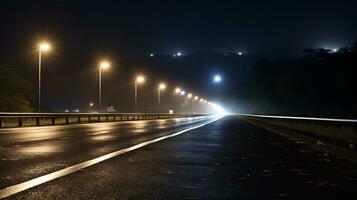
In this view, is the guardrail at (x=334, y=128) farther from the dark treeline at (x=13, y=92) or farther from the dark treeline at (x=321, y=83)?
the dark treeline at (x=321, y=83)

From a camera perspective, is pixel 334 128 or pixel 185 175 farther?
pixel 334 128

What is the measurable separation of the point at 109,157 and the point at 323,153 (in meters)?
7.11

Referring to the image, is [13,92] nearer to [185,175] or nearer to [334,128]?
[334,128]

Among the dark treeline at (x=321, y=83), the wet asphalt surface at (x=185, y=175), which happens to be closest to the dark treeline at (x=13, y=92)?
the wet asphalt surface at (x=185, y=175)

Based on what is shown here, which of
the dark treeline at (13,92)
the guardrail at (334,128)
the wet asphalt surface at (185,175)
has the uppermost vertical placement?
the dark treeline at (13,92)

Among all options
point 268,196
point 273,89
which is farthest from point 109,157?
point 273,89

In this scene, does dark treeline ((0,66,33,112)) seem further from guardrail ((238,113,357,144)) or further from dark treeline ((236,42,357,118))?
dark treeline ((236,42,357,118))

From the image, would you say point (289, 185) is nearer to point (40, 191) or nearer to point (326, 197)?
point (326, 197)

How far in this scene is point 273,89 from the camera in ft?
511

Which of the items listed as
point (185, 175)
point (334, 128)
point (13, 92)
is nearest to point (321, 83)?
point (13, 92)

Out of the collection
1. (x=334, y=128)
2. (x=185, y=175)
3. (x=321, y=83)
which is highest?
(x=321, y=83)

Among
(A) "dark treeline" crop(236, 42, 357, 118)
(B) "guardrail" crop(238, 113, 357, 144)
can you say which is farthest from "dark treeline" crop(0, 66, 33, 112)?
(A) "dark treeline" crop(236, 42, 357, 118)

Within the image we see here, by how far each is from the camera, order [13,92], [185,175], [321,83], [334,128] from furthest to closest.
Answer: [321,83] < [13,92] < [334,128] < [185,175]

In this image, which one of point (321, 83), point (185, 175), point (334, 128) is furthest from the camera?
point (321, 83)
